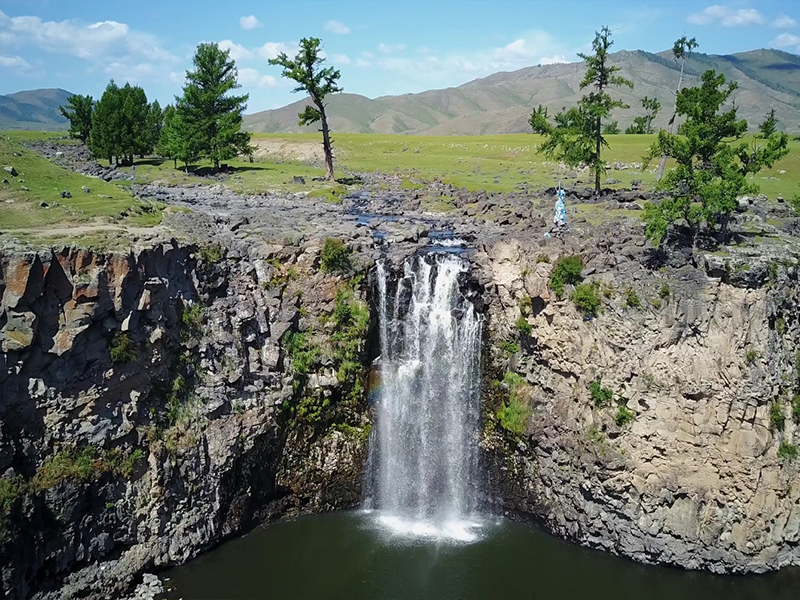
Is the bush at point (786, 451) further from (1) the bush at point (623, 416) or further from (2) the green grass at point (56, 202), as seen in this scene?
(2) the green grass at point (56, 202)

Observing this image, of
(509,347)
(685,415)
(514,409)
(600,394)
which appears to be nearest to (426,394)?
(514,409)

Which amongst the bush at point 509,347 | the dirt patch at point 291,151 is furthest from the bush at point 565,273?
the dirt patch at point 291,151

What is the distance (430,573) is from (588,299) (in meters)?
14.4

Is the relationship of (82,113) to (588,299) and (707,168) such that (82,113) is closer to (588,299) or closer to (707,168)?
(588,299)

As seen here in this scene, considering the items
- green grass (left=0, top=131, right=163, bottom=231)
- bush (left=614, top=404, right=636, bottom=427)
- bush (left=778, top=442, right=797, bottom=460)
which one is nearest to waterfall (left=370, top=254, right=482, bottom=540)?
bush (left=614, top=404, right=636, bottom=427)

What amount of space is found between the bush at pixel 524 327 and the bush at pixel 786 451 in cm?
1213

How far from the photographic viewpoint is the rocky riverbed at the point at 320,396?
24609 mm

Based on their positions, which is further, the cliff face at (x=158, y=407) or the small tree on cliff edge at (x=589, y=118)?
the small tree on cliff edge at (x=589, y=118)

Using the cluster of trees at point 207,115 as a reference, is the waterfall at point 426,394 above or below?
below

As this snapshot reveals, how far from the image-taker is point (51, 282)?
24.3 metres

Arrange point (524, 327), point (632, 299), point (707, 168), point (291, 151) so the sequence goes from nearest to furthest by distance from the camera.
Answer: point (632, 299) → point (524, 327) → point (707, 168) → point (291, 151)

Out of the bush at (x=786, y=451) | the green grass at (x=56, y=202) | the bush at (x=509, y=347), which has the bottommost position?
the bush at (x=786, y=451)

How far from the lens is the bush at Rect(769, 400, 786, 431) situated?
26938 millimetres

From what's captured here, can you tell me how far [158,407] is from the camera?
90.3ft
